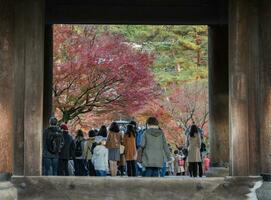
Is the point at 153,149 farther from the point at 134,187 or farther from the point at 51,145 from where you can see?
the point at 51,145

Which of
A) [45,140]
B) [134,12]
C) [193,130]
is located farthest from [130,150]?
[134,12]

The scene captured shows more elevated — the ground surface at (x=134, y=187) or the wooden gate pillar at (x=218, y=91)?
the wooden gate pillar at (x=218, y=91)

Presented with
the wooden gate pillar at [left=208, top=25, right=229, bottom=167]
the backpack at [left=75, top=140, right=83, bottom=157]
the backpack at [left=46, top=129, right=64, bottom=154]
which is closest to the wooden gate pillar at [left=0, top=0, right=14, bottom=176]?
the backpack at [left=46, top=129, right=64, bottom=154]

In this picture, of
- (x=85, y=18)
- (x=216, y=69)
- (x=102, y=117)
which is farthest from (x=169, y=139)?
(x=85, y=18)

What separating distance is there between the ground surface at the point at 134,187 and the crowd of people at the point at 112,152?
1.43 meters

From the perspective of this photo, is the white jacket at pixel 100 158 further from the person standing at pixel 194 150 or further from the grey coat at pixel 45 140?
the person standing at pixel 194 150

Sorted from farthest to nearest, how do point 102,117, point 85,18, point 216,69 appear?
point 102,117 → point 216,69 → point 85,18

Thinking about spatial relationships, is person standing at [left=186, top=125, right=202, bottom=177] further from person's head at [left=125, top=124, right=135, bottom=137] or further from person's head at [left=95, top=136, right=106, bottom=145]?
person's head at [left=95, top=136, right=106, bottom=145]

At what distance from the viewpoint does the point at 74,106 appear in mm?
21797

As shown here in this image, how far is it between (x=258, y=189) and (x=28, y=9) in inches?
223

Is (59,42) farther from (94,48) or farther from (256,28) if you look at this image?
(256,28)

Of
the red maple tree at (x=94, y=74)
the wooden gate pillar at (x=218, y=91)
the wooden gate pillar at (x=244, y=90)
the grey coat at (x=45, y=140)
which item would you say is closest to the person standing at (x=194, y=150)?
the wooden gate pillar at (x=218, y=91)

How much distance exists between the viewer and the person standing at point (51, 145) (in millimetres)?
13344

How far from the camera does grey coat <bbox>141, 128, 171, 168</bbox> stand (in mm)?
11914
